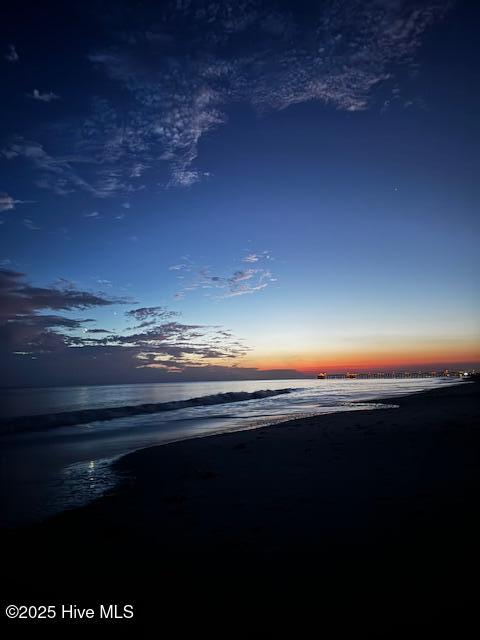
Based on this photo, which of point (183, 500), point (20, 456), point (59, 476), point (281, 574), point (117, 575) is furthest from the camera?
point (20, 456)

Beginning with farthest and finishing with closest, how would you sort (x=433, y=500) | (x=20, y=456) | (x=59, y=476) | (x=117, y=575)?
(x=20, y=456) < (x=59, y=476) < (x=433, y=500) < (x=117, y=575)

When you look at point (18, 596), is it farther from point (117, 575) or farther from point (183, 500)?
point (183, 500)

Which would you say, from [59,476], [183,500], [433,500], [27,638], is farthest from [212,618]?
[59,476]

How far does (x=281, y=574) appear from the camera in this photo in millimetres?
4082

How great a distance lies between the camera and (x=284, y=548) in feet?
15.4

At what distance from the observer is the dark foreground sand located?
3434 mm

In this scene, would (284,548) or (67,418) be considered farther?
(67,418)

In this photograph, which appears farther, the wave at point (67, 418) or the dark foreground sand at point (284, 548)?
the wave at point (67, 418)

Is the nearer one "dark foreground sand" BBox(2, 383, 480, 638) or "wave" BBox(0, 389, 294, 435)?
"dark foreground sand" BBox(2, 383, 480, 638)

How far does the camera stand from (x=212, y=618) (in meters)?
3.45

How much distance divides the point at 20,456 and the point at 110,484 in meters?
7.43

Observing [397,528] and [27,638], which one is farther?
[397,528]

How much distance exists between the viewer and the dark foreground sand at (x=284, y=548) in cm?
343

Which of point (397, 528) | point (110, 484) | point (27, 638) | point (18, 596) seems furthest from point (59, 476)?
point (397, 528)
